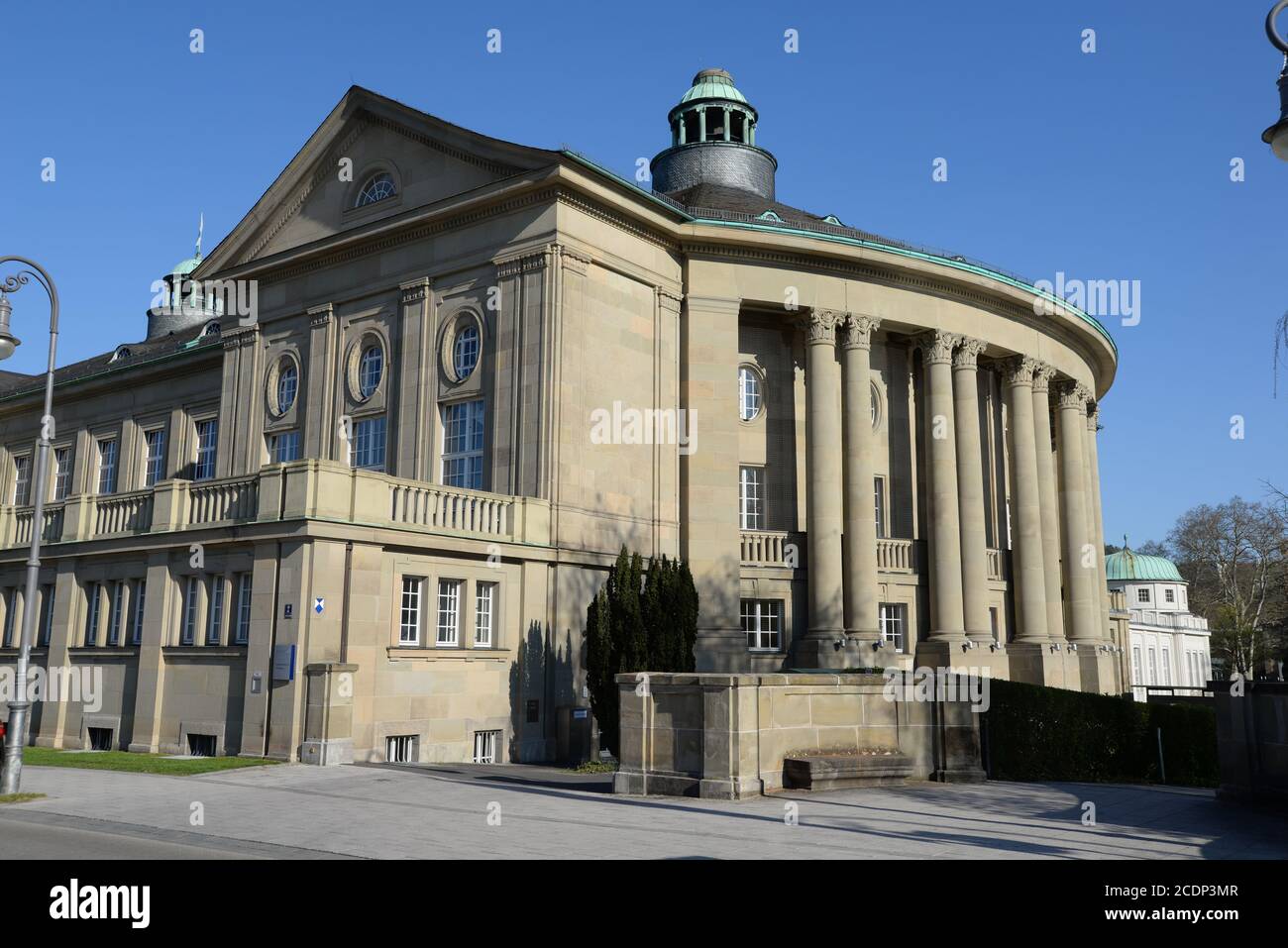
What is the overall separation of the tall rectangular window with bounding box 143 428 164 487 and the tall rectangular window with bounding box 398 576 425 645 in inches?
1006

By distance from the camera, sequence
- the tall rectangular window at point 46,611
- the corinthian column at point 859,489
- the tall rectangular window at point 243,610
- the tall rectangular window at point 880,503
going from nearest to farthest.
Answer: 1. the tall rectangular window at point 243,610
2. the tall rectangular window at point 46,611
3. the corinthian column at point 859,489
4. the tall rectangular window at point 880,503

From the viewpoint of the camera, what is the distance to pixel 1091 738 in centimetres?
2484

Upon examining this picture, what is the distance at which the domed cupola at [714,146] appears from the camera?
4822 centimetres

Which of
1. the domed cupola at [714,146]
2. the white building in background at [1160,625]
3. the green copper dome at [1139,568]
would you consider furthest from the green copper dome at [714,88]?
the green copper dome at [1139,568]

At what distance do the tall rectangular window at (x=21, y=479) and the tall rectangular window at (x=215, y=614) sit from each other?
32691 mm

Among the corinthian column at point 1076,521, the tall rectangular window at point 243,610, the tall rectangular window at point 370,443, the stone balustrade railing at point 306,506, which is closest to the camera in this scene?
the stone balustrade railing at point 306,506

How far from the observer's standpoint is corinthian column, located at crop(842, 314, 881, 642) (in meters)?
34.8

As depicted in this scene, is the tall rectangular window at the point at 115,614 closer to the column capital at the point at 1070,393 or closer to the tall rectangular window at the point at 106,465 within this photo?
the tall rectangular window at the point at 106,465

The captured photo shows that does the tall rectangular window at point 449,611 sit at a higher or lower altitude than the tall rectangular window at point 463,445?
lower

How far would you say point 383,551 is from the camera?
2459 centimetres

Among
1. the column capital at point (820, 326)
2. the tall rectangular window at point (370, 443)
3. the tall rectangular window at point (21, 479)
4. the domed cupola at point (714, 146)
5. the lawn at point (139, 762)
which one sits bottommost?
the lawn at point (139, 762)

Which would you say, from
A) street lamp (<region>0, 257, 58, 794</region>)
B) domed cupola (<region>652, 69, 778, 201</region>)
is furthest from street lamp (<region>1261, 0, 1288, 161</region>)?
domed cupola (<region>652, 69, 778, 201</region>)
